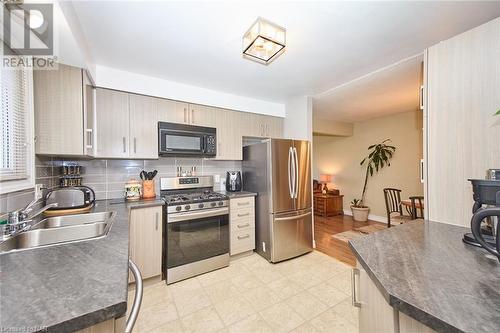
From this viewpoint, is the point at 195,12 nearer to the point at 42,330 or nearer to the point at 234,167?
the point at 42,330

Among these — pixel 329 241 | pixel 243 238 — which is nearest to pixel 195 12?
pixel 243 238

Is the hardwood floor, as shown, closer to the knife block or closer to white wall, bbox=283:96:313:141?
white wall, bbox=283:96:313:141

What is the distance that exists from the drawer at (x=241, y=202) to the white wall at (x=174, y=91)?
1419 mm

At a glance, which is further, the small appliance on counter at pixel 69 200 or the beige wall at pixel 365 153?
the beige wall at pixel 365 153

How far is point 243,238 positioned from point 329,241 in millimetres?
1624

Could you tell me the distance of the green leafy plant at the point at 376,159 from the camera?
174 inches

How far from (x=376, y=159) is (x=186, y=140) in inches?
170

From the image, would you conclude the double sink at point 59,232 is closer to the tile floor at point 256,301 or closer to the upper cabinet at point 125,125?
the upper cabinet at point 125,125

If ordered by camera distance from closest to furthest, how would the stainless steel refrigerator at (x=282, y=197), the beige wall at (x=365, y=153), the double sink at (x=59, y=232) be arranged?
the double sink at (x=59, y=232)
the stainless steel refrigerator at (x=282, y=197)
the beige wall at (x=365, y=153)

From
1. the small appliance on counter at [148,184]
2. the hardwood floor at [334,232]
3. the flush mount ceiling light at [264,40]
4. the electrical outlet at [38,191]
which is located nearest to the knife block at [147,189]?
the small appliance on counter at [148,184]

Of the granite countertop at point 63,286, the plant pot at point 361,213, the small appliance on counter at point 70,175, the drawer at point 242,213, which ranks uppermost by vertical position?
the small appliance on counter at point 70,175

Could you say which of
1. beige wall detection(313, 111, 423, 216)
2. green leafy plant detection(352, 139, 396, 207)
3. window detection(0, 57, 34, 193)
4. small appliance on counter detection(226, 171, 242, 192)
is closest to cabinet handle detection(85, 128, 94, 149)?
window detection(0, 57, 34, 193)

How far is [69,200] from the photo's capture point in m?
1.71

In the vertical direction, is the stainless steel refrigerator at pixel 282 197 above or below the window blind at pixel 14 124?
below
